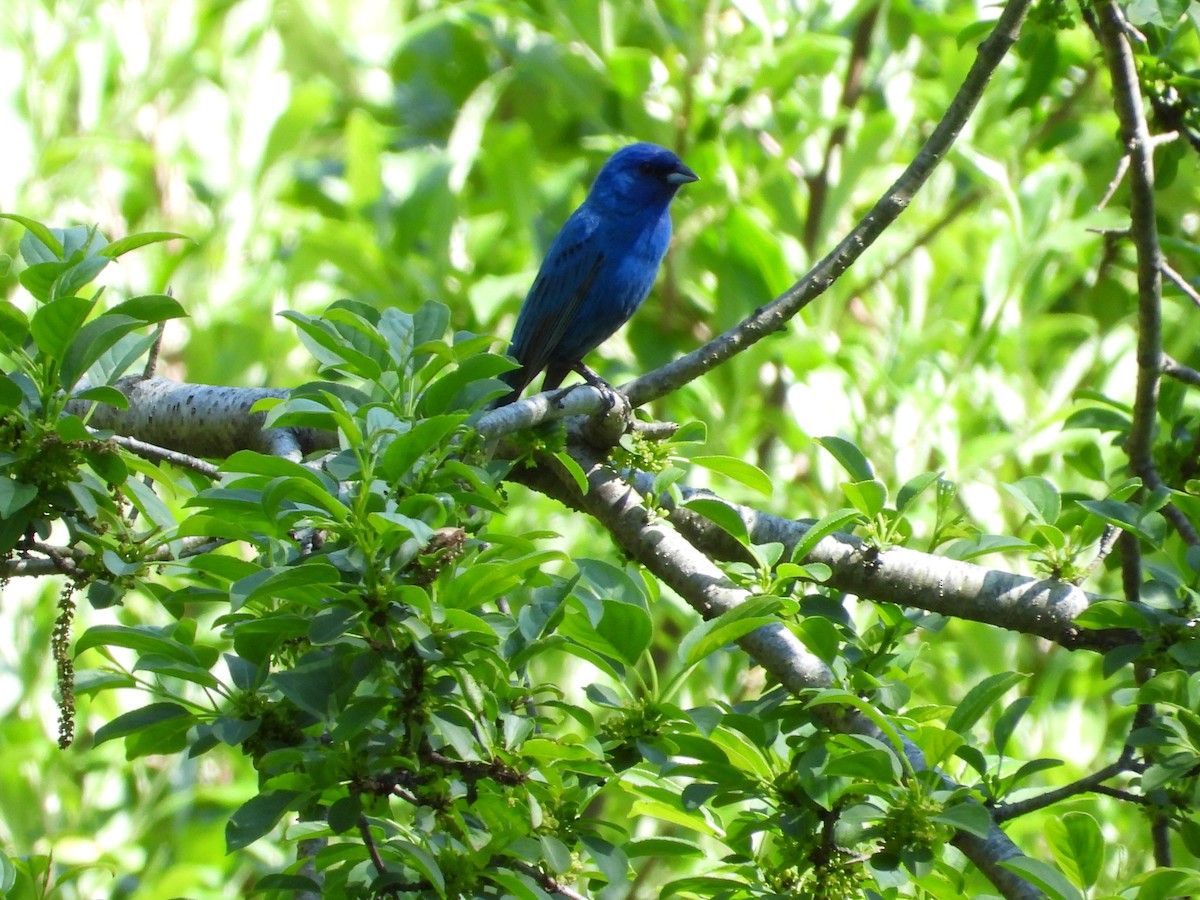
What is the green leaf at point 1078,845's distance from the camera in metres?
2.08

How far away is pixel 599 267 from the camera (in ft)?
17.3

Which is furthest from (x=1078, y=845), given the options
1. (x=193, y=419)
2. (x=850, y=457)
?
(x=193, y=419)

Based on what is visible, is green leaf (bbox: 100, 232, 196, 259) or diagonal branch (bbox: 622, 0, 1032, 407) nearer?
green leaf (bbox: 100, 232, 196, 259)

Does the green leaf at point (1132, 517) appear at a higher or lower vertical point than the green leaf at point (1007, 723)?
higher

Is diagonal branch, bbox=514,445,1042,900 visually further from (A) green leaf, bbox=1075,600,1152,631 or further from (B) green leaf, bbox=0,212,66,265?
(B) green leaf, bbox=0,212,66,265

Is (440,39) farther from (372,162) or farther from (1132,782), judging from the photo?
(1132,782)

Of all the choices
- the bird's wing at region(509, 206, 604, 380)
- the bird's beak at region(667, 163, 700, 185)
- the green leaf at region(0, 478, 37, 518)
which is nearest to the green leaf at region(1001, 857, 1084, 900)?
the green leaf at region(0, 478, 37, 518)

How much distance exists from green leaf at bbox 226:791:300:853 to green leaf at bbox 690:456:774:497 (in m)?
0.94

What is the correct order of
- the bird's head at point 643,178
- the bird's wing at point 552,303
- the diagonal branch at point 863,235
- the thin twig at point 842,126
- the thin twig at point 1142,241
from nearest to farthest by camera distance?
the diagonal branch at point 863,235 < the thin twig at point 1142,241 < the bird's wing at point 552,303 < the bird's head at point 643,178 < the thin twig at point 842,126

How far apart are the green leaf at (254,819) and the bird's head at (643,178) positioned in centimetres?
383

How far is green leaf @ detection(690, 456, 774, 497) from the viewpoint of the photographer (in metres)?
2.44

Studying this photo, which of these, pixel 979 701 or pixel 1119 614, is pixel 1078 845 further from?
pixel 1119 614

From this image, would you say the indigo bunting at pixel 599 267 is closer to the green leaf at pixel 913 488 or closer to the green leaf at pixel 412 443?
the green leaf at pixel 913 488

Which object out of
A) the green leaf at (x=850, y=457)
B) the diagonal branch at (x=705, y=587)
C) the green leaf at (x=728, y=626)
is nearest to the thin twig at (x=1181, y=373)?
the green leaf at (x=850, y=457)
